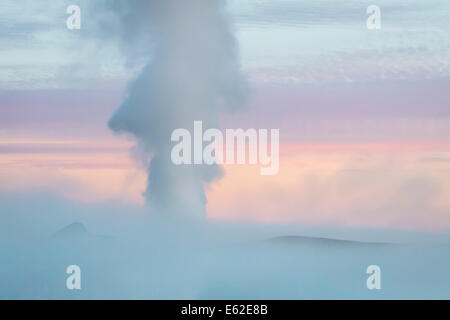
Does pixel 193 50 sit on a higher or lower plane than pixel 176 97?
higher

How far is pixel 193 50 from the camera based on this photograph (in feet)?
51.9

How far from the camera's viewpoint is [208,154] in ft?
43.6
